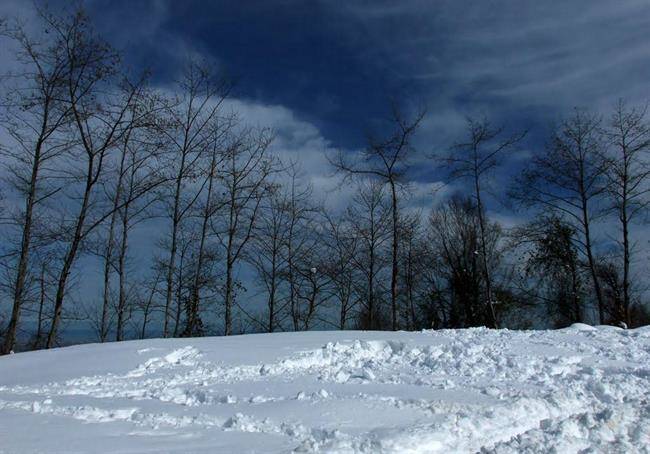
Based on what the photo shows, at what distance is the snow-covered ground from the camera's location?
4.37 m

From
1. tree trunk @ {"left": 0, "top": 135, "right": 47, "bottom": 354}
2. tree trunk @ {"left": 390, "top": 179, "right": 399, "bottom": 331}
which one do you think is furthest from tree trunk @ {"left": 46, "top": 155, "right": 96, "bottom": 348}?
tree trunk @ {"left": 390, "top": 179, "right": 399, "bottom": 331}

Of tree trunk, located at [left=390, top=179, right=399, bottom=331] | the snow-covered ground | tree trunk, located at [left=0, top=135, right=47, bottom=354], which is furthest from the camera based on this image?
tree trunk, located at [left=390, top=179, right=399, bottom=331]

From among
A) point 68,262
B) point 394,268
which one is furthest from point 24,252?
point 394,268

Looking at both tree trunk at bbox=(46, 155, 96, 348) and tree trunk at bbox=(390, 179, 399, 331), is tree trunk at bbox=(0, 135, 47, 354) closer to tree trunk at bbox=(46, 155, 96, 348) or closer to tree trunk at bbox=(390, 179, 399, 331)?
tree trunk at bbox=(46, 155, 96, 348)

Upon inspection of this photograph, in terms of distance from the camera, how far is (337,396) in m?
5.71

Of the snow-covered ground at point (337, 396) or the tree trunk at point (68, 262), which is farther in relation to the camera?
the tree trunk at point (68, 262)

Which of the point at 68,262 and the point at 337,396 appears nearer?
the point at 337,396

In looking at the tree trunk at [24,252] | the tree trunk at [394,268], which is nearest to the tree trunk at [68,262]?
the tree trunk at [24,252]

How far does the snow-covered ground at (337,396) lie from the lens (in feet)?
14.3

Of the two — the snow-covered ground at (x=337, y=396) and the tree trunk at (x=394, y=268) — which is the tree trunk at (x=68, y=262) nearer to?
the snow-covered ground at (x=337, y=396)

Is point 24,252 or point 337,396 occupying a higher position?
point 24,252

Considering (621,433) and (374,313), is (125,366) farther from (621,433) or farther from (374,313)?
(374,313)

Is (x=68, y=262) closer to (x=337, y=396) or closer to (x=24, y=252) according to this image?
(x=24, y=252)

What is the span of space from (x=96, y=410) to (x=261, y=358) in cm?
318
